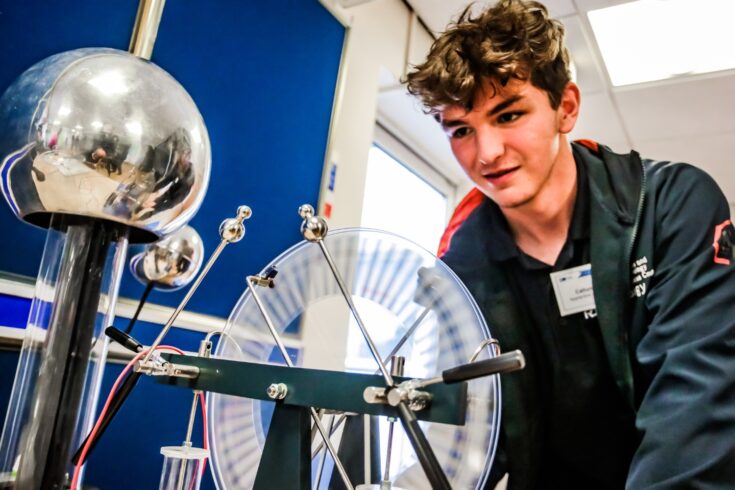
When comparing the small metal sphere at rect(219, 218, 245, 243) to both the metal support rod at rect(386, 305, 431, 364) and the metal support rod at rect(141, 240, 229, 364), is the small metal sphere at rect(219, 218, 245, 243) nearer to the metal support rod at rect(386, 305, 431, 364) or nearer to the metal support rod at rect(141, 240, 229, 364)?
the metal support rod at rect(141, 240, 229, 364)

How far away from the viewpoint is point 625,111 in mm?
2836

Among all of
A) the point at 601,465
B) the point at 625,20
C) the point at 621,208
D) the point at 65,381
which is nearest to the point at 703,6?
the point at 625,20

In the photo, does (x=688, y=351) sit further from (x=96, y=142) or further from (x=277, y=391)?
(x=96, y=142)

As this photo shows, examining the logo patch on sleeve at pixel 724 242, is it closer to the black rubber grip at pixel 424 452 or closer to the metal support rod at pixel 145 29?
the black rubber grip at pixel 424 452

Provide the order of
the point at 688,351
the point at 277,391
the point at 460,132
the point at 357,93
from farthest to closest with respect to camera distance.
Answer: the point at 357,93 → the point at 460,132 → the point at 688,351 → the point at 277,391

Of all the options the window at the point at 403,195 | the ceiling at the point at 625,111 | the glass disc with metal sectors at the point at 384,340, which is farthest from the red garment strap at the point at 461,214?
the window at the point at 403,195

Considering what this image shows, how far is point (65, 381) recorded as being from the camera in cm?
61

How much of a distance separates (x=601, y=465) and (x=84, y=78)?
1.04 m

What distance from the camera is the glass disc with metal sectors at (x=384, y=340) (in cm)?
66

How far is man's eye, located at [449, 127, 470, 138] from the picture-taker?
3.63 ft

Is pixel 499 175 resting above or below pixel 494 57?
below

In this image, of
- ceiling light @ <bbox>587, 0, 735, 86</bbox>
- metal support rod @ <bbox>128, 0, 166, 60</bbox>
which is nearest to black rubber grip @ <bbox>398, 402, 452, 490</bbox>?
metal support rod @ <bbox>128, 0, 166, 60</bbox>

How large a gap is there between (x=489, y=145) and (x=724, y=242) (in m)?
0.42

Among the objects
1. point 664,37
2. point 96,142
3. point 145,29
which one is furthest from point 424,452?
point 664,37
